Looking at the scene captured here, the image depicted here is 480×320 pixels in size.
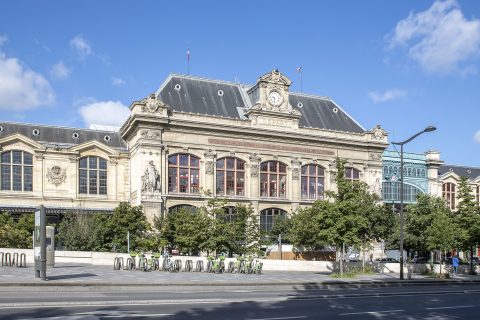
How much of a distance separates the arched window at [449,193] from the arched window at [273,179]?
2943cm

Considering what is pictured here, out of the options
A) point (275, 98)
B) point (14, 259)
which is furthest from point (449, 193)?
point (14, 259)

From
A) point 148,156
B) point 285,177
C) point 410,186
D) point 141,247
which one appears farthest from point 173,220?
point 410,186

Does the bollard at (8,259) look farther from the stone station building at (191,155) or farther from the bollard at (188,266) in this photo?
the stone station building at (191,155)

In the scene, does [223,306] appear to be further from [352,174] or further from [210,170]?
[352,174]

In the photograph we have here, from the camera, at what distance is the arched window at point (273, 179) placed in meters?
62.6

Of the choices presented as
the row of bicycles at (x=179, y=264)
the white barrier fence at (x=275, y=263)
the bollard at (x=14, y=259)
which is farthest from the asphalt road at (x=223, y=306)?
the white barrier fence at (x=275, y=263)

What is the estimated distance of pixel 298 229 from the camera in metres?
53.2

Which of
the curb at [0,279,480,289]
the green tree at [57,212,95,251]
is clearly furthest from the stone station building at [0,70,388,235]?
the curb at [0,279,480,289]

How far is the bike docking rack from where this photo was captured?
116ft

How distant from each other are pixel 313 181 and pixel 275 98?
10.6m

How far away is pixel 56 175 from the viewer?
190 ft

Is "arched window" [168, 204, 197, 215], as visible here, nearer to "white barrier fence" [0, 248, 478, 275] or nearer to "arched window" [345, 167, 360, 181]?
"white barrier fence" [0, 248, 478, 275]

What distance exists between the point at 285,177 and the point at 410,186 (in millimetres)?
22322

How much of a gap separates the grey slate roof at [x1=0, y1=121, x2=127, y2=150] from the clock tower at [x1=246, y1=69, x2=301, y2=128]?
15.3 metres
